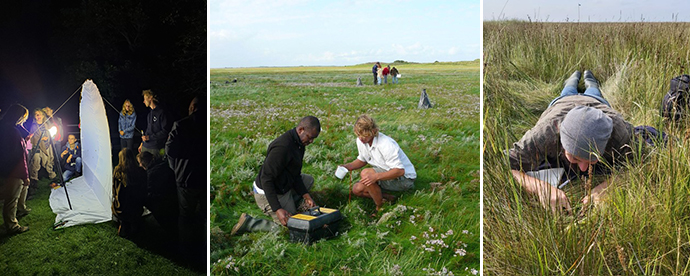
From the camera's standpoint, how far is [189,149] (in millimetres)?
5430

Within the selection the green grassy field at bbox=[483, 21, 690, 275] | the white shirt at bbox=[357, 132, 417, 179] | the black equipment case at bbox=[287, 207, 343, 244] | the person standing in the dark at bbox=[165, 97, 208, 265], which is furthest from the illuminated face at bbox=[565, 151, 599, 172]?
the person standing in the dark at bbox=[165, 97, 208, 265]

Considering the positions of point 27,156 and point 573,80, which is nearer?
point 573,80

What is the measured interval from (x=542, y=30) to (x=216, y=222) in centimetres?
372

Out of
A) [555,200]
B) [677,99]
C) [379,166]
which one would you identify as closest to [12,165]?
[379,166]

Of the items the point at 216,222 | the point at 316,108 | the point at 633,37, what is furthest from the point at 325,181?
the point at 633,37

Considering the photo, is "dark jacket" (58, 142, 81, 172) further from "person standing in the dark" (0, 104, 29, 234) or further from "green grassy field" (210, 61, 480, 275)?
"green grassy field" (210, 61, 480, 275)

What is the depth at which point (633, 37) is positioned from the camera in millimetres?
4949

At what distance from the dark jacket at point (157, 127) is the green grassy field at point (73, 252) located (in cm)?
102

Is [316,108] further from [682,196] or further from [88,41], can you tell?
[682,196]

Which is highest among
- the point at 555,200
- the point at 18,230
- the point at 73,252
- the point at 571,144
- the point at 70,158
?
the point at 571,144

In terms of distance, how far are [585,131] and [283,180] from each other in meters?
2.66

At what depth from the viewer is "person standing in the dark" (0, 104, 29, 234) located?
536 centimetres

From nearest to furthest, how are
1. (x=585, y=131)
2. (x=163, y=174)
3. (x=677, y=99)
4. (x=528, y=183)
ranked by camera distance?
(x=585, y=131)
(x=528, y=183)
(x=677, y=99)
(x=163, y=174)

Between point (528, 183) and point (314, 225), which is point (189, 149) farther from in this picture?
point (528, 183)
